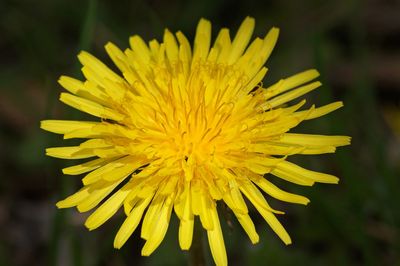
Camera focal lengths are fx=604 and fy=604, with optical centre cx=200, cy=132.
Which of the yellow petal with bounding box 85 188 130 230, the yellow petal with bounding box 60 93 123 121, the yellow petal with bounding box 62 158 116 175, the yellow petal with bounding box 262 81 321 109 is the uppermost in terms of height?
the yellow petal with bounding box 60 93 123 121

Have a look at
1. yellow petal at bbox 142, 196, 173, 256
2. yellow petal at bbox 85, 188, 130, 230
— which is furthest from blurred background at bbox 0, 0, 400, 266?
yellow petal at bbox 142, 196, 173, 256

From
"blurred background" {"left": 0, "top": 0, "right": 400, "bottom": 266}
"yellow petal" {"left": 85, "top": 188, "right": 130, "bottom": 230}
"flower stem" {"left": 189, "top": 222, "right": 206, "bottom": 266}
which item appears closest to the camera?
"yellow petal" {"left": 85, "top": 188, "right": 130, "bottom": 230}

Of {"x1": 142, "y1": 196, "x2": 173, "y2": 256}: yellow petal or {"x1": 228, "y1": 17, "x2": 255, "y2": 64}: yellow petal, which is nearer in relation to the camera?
{"x1": 142, "y1": 196, "x2": 173, "y2": 256}: yellow petal

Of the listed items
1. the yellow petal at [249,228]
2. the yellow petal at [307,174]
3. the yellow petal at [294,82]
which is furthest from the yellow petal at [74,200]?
the yellow petal at [294,82]

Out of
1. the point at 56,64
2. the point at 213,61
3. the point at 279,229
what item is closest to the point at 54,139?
the point at 56,64

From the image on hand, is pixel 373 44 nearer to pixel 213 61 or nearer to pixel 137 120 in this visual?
pixel 213 61

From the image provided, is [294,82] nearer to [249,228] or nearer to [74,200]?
[249,228]

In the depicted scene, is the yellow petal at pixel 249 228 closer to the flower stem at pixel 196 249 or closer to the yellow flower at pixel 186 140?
the yellow flower at pixel 186 140

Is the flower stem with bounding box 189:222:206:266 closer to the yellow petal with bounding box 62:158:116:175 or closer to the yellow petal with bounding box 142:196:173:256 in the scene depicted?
the yellow petal with bounding box 142:196:173:256
